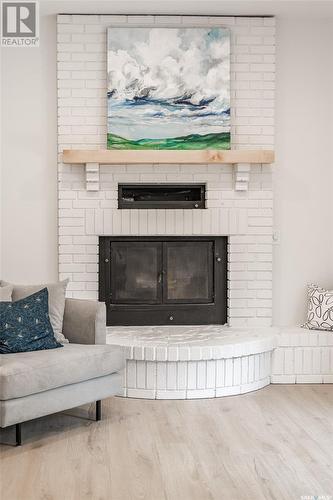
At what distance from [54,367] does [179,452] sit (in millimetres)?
804

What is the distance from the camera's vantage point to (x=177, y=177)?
5.57m

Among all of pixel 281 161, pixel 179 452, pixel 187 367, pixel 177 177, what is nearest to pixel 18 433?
pixel 179 452

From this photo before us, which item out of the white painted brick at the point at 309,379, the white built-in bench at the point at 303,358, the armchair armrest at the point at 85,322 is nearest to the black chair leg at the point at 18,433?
the armchair armrest at the point at 85,322

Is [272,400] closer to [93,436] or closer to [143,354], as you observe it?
[143,354]

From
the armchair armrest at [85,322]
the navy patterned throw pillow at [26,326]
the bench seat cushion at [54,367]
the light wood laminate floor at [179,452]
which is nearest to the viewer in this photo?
the light wood laminate floor at [179,452]

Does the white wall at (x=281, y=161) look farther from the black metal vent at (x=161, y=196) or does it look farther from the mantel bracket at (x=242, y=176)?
the black metal vent at (x=161, y=196)

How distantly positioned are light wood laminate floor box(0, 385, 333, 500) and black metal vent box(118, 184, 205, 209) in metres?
1.53

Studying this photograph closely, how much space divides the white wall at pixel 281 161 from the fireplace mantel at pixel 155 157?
284 mm

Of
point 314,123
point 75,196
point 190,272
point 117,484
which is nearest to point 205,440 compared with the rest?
point 117,484

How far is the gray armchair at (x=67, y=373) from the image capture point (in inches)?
149

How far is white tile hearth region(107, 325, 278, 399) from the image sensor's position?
191 inches

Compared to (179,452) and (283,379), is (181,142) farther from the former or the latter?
(179,452)

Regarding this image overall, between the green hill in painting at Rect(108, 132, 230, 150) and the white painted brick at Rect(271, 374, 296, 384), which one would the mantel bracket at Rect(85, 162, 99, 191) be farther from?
the white painted brick at Rect(271, 374, 296, 384)

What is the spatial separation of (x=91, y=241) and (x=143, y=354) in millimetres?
1112
